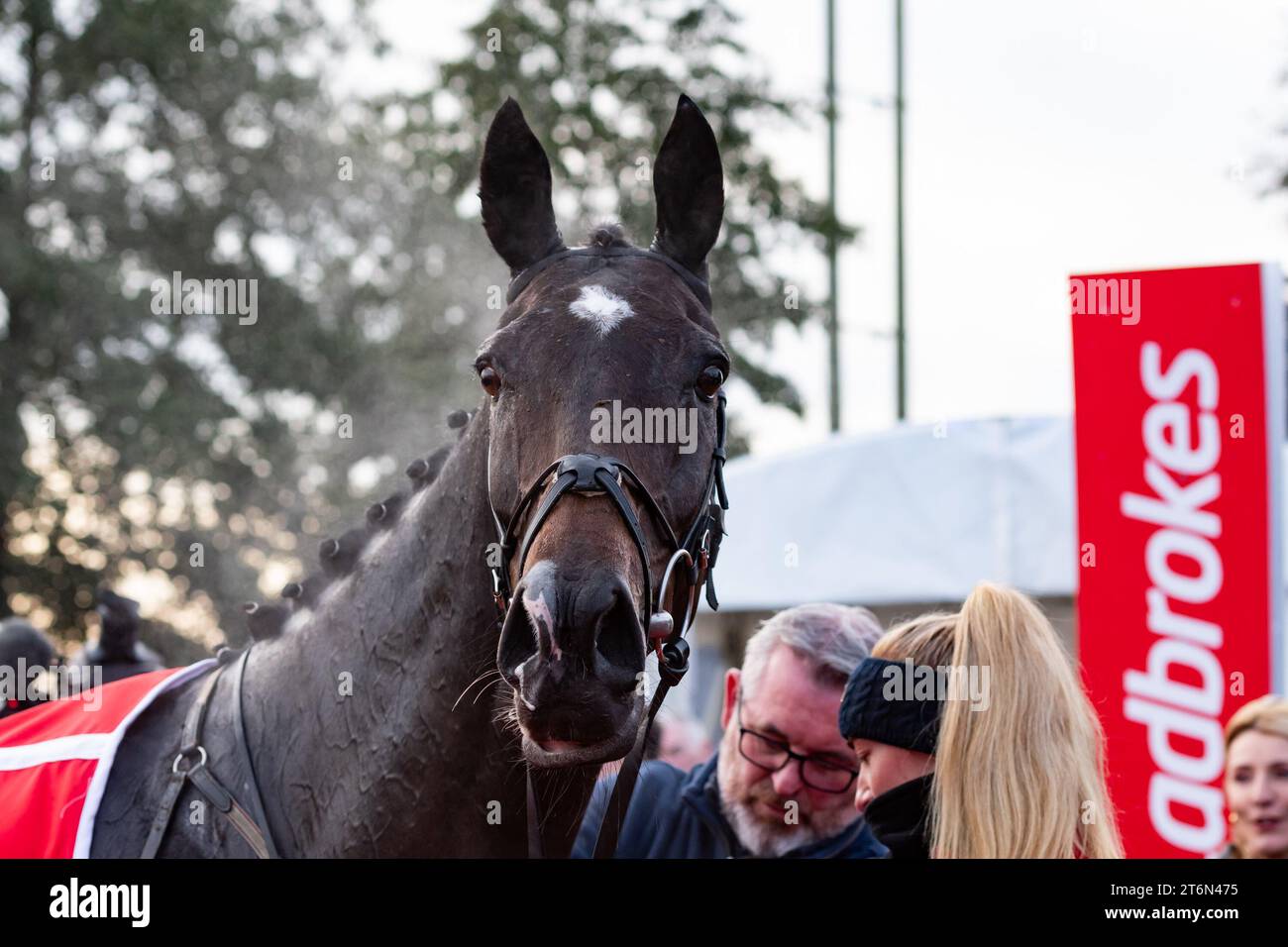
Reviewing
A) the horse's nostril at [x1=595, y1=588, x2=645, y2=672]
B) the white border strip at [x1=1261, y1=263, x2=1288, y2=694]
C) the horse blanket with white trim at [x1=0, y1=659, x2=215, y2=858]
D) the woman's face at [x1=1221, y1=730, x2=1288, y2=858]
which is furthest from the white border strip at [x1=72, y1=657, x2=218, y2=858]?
the white border strip at [x1=1261, y1=263, x2=1288, y2=694]

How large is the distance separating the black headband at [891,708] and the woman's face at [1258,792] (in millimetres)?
1039

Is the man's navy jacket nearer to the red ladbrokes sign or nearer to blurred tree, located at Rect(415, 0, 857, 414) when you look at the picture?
the red ladbrokes sign

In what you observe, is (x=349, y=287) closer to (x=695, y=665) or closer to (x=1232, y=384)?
(x=695, y=665)

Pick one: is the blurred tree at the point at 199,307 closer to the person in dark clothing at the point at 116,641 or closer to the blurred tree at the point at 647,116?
the blurred tree at the point at 647,116

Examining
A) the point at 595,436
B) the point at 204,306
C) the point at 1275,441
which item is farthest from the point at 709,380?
the point at 204,306

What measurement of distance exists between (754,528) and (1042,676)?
555 cm

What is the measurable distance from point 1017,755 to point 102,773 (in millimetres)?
2048

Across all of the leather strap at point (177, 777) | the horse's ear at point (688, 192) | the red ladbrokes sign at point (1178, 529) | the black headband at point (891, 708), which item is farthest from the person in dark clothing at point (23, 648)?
the red ladbrokes sign at point (1178, 529)

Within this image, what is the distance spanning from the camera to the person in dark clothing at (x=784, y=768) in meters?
3.91

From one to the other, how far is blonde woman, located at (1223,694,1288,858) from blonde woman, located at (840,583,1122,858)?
617 millimetres

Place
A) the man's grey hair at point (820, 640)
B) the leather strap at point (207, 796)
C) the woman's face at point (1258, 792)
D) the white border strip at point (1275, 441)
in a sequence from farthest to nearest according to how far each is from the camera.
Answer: the white border strip at point (1275, 441)
the man's grey hair at point (820, 640)
the woman's face at point (1258, 792)
the leather strap at point (207, 796)

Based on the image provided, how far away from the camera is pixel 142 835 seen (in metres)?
2.92

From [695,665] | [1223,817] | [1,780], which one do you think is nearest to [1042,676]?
[1223,817]
